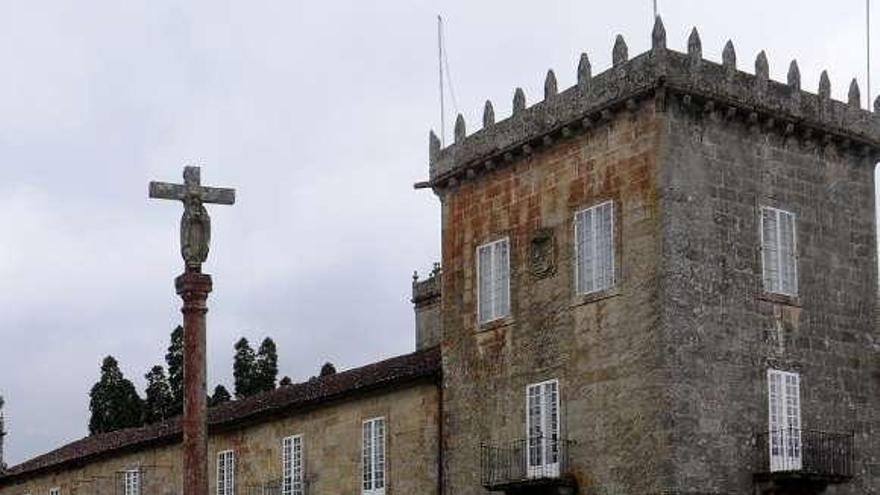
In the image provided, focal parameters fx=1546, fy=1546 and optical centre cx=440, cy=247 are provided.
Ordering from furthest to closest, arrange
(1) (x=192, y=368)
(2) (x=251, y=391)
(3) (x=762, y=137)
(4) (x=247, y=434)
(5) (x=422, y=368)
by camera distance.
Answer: (2) (x=251, y=391) < (4) (x=247, y=434) < (5) (x=422, y=368) < (3) (x=762, y=137) < (1) (x=192, y=368)

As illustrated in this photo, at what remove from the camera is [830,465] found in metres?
29.6

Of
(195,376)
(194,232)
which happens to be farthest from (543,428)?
(194,232)

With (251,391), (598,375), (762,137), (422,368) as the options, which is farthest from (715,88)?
(251,391)

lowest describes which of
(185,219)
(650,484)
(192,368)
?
(650,484)

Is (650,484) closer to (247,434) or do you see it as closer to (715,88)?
(715,88)

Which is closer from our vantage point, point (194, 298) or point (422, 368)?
point (194, 298)

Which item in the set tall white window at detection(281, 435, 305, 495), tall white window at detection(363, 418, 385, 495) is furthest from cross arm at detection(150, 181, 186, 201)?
tall white window at detection(281, 435, 305, 495)

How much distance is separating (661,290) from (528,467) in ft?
16.7

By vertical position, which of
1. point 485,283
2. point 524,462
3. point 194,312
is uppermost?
point 485,283

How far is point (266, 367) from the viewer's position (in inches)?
2800

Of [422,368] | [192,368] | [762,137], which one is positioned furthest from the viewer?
[422,368]

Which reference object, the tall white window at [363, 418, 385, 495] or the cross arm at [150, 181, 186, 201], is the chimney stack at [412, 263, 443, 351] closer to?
the tall white window at [363, 418, 385, 495]

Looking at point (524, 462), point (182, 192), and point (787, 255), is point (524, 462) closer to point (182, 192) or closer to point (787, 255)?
point (787, 255)

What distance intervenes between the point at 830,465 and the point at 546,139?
8543 mm
